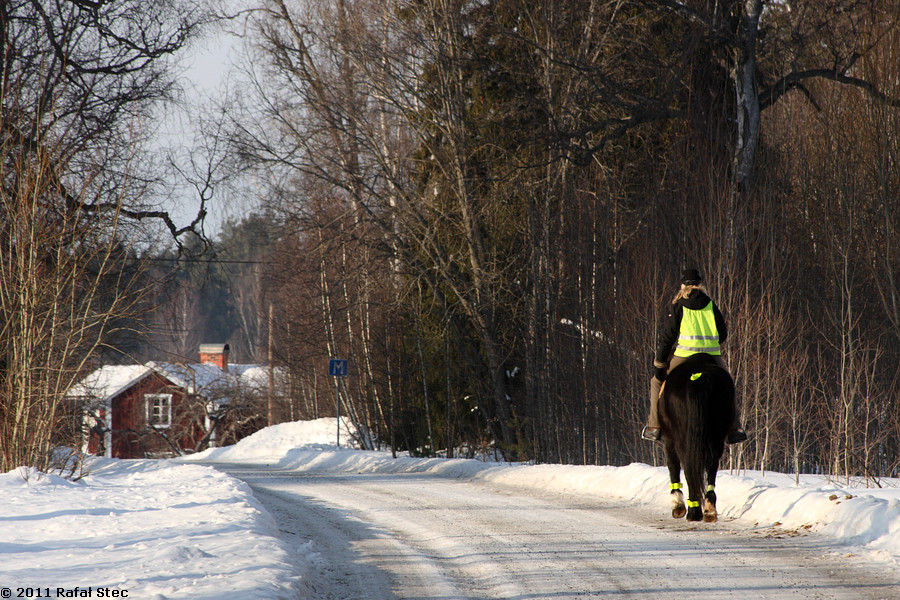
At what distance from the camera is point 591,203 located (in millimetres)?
21125

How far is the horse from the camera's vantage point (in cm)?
770

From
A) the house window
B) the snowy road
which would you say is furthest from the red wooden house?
the snowy road

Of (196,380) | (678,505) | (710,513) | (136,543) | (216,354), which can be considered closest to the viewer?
(136,543)

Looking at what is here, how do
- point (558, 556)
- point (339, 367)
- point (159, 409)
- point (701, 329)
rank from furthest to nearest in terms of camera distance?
point (159, 409) → point (339, 367) → point (701, 329) → point (558, 556)

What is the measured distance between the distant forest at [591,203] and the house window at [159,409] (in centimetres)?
3040

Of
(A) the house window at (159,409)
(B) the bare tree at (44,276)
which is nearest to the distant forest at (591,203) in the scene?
(B) the bare tree at (44,276)

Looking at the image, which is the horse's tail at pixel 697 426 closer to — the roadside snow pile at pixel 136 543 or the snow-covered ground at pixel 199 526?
the snow-covered ground at pixel 199 526

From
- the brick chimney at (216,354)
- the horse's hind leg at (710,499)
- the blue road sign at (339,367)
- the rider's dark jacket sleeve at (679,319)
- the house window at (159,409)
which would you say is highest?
the brick chimney at (216,354)

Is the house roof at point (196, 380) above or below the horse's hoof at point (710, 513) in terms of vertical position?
above

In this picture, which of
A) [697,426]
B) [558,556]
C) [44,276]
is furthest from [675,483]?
[44,276]

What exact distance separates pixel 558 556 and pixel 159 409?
51.9m

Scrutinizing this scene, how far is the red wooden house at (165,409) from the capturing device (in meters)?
51.5

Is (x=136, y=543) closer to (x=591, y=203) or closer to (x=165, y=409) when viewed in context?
(x=591, y=203)

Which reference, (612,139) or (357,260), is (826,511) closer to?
(612,139)
